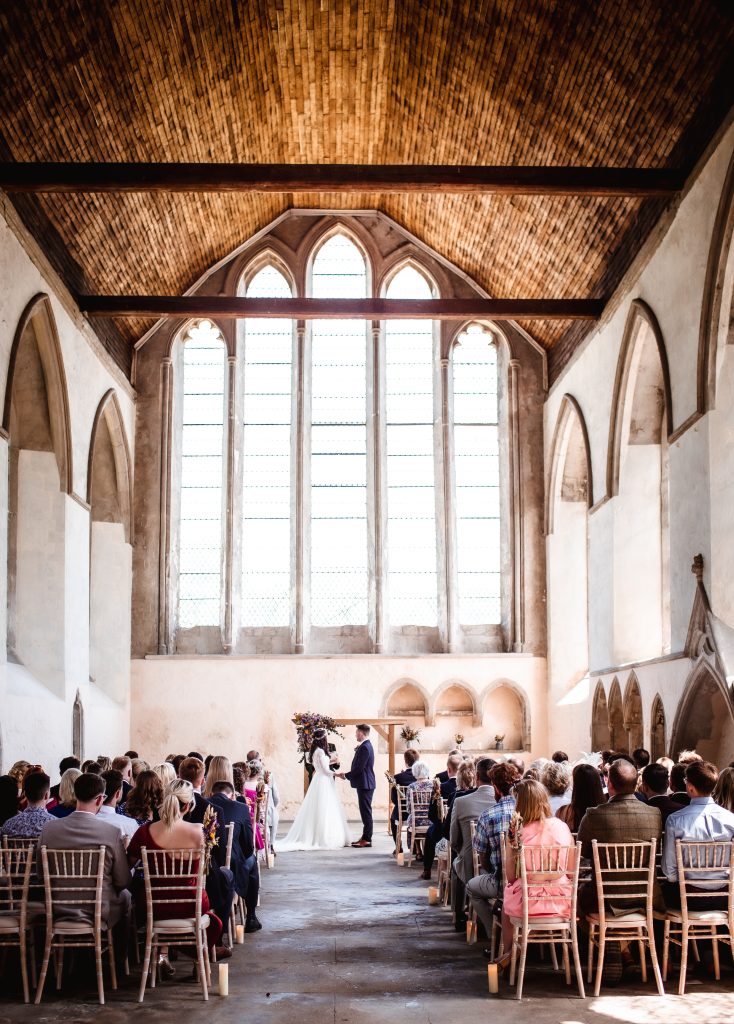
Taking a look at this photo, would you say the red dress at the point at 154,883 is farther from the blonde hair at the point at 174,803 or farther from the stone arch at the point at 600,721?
the stone arch at the point at 600,721

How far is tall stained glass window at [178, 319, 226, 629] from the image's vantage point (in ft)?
57.7

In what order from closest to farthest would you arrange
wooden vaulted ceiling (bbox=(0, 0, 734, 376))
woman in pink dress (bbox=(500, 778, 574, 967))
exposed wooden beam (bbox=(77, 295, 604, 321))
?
woman in pink dress (bbox=(500, 778, 574, 967)), wooden vaulted ceiling (bbox=(0, 0, 734, 376)), exposed wooden beam (bbox=(77, 295, 604, 321))

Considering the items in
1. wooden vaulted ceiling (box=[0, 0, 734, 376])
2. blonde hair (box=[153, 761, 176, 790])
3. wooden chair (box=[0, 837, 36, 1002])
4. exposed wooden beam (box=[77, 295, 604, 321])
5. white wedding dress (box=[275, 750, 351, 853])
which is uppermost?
wooden vaulted ceiling (box=[0, 0, 734, 376])

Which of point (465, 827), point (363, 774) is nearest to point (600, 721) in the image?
point (363, 774)

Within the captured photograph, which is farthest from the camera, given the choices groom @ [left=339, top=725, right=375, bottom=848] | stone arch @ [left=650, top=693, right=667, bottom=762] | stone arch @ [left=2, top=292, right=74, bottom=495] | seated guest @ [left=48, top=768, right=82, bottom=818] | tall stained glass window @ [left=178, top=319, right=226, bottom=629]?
tall stained glass window @ [left=178, top=319, right=226, bottom=629]

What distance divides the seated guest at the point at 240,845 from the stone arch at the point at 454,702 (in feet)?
29.3

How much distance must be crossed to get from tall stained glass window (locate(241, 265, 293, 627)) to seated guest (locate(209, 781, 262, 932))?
9.32 meters

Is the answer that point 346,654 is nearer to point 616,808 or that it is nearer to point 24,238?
point 24,238

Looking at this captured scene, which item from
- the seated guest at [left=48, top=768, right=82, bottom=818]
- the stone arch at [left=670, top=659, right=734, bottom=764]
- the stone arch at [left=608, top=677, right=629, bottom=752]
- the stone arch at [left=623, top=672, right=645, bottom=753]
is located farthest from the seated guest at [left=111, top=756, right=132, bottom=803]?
the stone arch at [left=608, top=677, right=629, bottom=752]

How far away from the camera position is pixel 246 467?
700 inches

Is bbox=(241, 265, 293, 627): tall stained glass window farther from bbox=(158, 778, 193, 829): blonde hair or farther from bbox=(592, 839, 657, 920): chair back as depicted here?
bbox=(592, 839, 657, 920): chair back

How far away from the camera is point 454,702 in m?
17.5

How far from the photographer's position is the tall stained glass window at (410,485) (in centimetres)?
1769

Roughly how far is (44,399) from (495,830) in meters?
8.60
